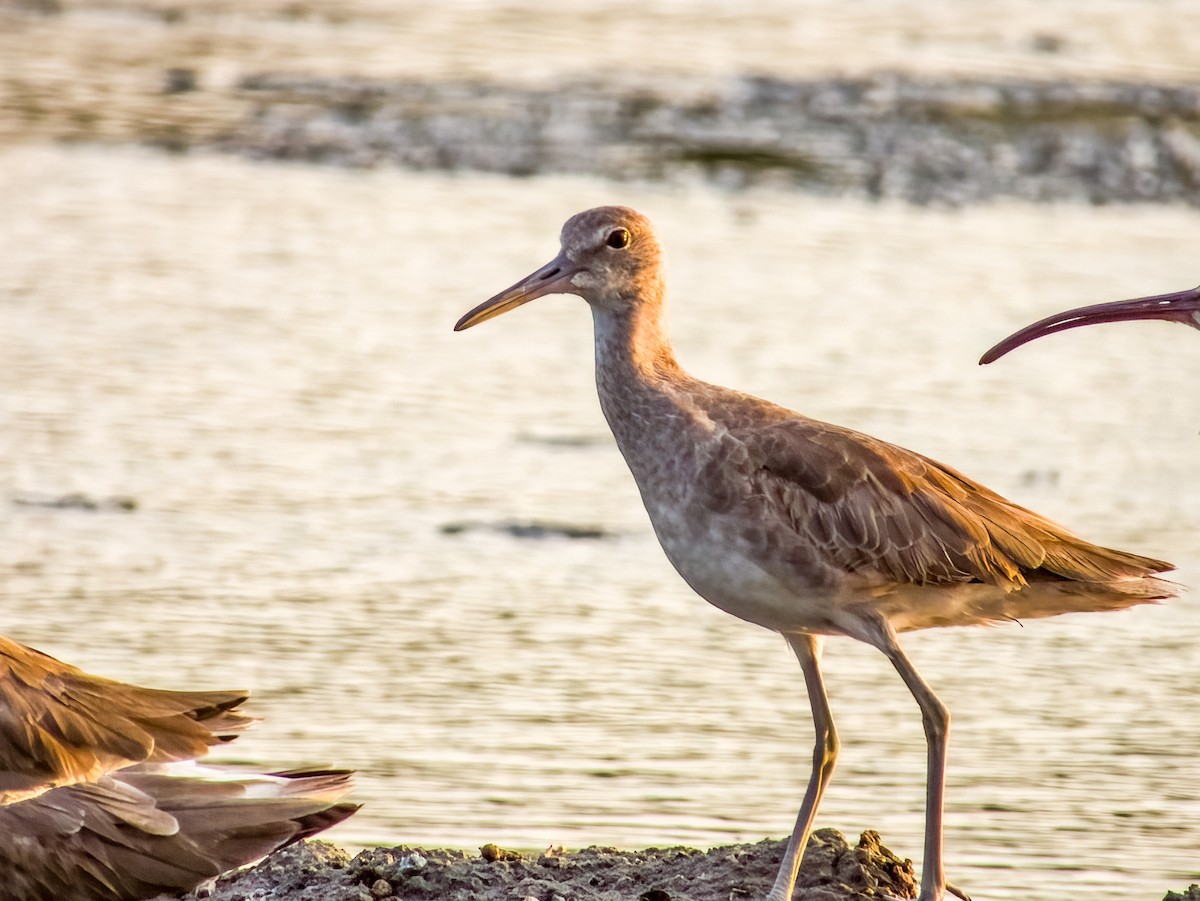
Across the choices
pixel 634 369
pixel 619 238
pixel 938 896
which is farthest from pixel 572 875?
pixel 619 238

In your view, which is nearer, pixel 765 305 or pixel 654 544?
pixel 654 544

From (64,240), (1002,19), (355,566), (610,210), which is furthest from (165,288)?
(1002,19)

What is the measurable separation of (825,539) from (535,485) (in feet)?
13.0

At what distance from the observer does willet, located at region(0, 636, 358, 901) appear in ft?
18.7

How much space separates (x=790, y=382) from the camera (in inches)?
440

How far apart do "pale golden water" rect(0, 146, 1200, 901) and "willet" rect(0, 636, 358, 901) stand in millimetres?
458

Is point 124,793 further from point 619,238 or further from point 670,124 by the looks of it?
point 670,124

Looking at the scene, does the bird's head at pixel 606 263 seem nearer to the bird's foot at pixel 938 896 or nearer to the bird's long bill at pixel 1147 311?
the bird's long bill at pixel 1147 311

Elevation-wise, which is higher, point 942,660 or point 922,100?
point 922,100

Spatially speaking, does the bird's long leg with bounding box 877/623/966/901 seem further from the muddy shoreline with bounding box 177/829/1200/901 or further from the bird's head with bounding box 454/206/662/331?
the bird's head with bounding box 454/206/662/331

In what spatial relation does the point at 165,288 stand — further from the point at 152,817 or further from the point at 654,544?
the point at 152,817

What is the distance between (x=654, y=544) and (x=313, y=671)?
80.6 inches

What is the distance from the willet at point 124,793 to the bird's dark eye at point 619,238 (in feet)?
5.31

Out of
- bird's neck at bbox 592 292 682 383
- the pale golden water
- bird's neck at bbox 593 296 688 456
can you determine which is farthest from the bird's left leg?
bird's neck at bbox 592 292 682 383
